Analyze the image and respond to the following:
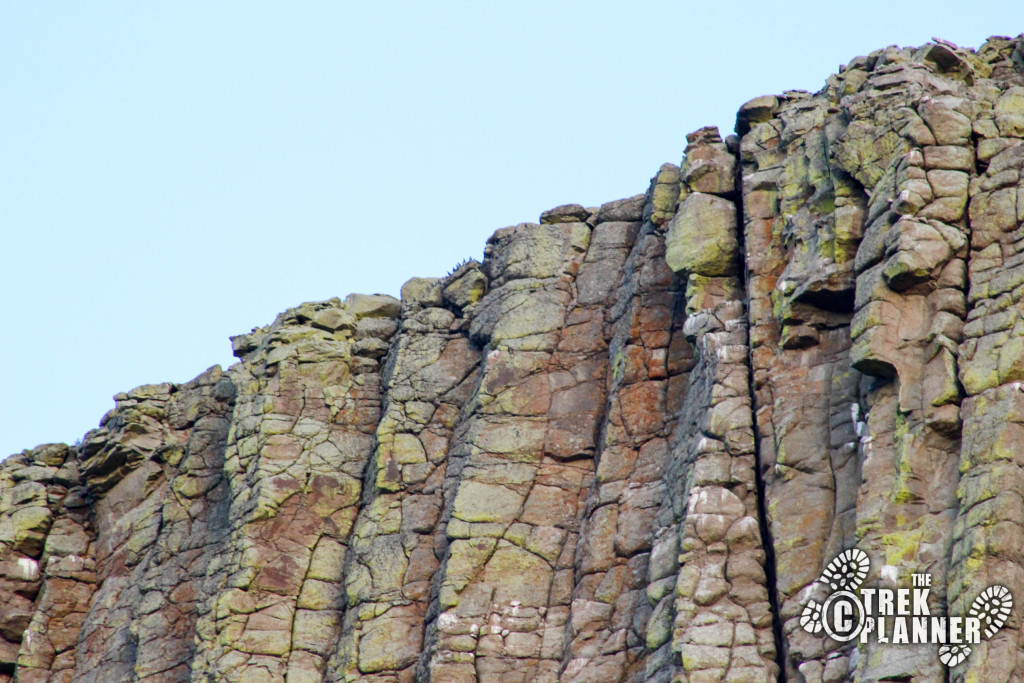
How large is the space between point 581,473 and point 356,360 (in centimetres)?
1404

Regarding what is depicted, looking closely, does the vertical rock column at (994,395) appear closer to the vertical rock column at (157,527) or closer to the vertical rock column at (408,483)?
the vertical rock column at (408,483)

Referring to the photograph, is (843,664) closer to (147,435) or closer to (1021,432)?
(1021,432)

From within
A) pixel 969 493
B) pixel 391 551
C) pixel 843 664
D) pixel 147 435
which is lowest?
pixel 843 664

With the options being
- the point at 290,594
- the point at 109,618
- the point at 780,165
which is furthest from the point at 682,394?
the point at 109,618

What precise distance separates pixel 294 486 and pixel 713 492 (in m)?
20.0

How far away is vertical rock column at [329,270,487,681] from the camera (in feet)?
161

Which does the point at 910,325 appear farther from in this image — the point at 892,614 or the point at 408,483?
the point at 408,483

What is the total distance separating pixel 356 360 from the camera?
59688 mm

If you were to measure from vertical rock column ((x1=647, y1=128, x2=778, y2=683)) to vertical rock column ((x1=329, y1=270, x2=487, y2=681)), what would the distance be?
10612 millimetres

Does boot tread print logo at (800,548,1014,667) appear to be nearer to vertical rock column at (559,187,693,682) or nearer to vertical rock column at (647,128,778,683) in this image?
vertical rock column at (647,128,778,683)

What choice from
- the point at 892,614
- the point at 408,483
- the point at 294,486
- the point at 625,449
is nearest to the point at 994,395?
the point at 892,614

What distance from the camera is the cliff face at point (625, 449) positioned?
37.0 m

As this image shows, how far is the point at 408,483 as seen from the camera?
53125 millimetres

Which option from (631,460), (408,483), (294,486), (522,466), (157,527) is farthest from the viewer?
(157,527)
